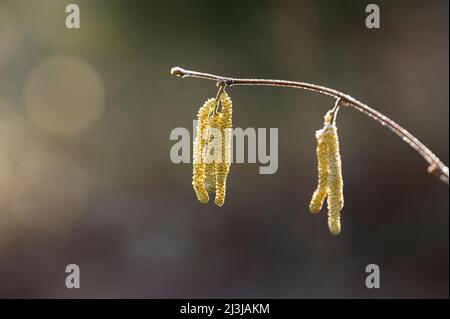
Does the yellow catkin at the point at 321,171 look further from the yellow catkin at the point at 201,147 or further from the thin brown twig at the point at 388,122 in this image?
the yellow catkin at the point at 201,147

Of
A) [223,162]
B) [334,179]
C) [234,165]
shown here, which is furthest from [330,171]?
[234,165]

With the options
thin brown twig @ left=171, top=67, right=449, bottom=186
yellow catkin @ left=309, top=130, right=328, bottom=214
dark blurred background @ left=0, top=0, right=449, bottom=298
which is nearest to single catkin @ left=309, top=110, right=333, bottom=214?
yellow catkin @ left=309, top=130, right=328, bottom=214

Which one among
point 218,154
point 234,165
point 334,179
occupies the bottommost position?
point 334,179

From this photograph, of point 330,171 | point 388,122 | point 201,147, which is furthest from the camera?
point 201,147

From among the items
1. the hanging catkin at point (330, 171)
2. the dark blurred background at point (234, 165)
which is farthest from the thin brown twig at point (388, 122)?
the dark blurred background at point (234, 165)

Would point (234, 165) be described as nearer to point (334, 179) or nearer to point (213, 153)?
point (213, 153)

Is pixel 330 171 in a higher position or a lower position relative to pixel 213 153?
lower
